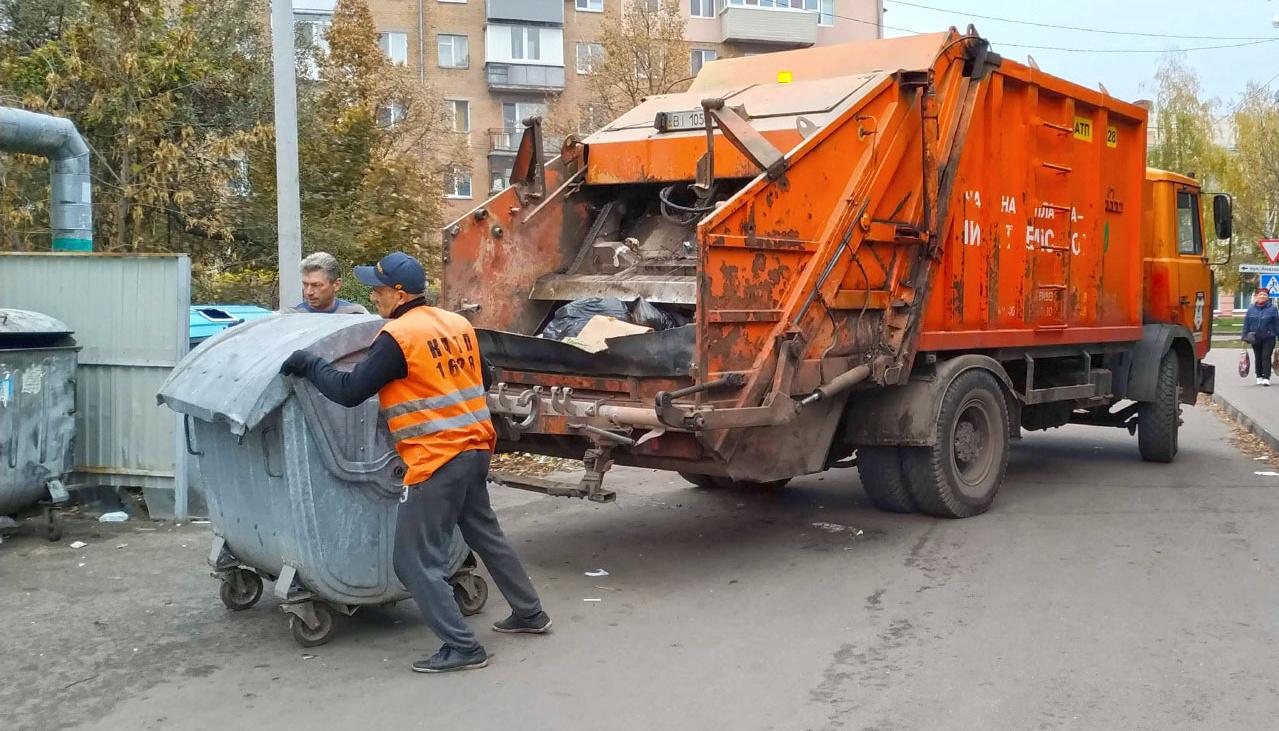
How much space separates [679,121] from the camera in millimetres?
6797

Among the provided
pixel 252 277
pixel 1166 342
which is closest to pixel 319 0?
pixel 252 277

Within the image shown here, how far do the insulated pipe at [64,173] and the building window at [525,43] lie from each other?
28.7 meters

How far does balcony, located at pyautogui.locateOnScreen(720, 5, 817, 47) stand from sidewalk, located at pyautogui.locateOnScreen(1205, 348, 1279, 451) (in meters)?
19.1

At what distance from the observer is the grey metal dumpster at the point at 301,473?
4.55 metres

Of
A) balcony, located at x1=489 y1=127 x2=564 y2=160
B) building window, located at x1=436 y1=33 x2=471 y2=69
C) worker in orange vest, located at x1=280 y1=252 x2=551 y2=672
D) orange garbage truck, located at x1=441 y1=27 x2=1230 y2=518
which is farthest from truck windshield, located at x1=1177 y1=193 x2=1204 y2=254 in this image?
building window, located at x1=436 y1=33 x2=471 y2=69

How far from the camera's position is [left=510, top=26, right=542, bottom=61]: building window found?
121 feet

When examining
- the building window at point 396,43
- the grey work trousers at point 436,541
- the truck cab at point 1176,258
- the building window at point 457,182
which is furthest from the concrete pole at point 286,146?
the building window at point 396,43

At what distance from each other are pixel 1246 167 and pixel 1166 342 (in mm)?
31692

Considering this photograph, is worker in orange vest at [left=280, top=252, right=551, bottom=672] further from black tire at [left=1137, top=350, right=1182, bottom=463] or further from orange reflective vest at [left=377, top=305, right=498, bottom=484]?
black tire at [left=1137, top=350, right=1182, bottom=463]

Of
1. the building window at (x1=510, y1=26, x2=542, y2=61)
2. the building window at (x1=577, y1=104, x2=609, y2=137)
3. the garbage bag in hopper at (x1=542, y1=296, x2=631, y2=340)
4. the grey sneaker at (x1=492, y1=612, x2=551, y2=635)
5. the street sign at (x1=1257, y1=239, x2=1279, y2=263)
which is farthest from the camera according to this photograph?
the building window at (x1=510, y1=26, x2=542, y2=61)

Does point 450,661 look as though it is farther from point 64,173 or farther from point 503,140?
point 503,140

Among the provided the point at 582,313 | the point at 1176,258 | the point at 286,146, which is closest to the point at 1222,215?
the point at 1176,258

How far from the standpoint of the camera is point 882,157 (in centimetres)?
632

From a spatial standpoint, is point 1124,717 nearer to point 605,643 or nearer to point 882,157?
point 605,643
